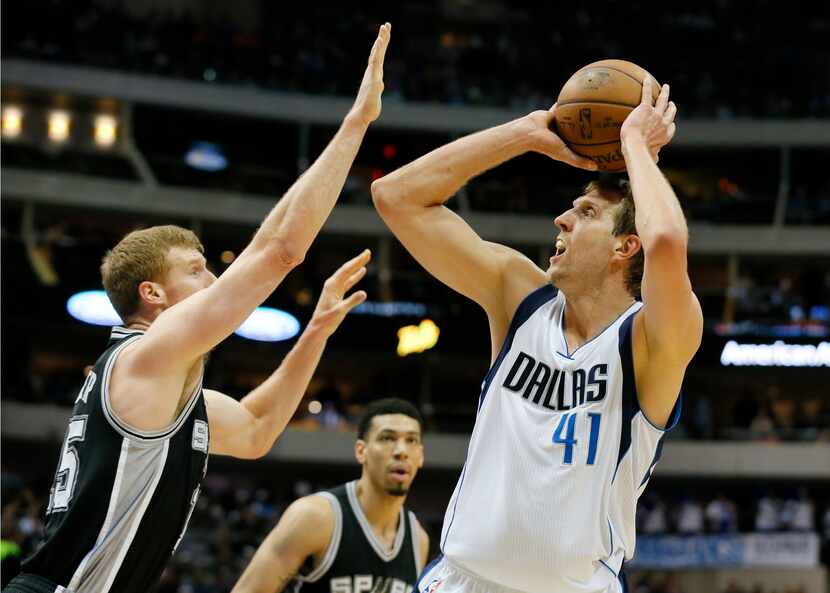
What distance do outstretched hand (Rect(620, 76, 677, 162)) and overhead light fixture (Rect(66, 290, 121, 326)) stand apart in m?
21.4

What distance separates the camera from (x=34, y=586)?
3.74 metres

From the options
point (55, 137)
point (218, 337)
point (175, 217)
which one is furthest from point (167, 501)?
point (55, 137)

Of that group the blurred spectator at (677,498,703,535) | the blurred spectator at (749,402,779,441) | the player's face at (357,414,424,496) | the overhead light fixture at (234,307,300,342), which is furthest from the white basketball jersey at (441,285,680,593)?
the blurred spectator at (749,402,779,441)

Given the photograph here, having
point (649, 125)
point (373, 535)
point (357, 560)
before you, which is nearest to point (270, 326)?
point (373, 535)

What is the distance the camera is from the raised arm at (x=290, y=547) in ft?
19.5

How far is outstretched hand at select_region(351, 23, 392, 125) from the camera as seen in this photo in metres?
4.31

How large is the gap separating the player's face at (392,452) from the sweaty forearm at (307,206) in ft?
8.46

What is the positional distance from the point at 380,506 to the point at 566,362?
2.74 m

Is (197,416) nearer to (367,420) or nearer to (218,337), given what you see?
(218,337)

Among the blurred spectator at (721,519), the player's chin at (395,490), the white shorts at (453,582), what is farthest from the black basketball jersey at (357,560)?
the blurred spectator at (721,519)

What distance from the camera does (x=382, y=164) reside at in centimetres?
3081

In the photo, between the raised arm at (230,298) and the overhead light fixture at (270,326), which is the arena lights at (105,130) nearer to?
the overhead light fixture at (270,326)

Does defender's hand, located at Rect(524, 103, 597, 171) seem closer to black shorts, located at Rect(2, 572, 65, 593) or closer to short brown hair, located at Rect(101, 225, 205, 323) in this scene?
short brown hair, located at Rect(101, 225, 205, 323)

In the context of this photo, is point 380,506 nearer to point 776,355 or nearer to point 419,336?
point 419,336
